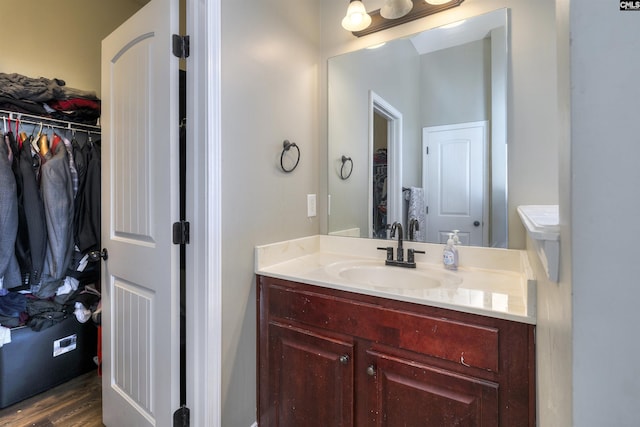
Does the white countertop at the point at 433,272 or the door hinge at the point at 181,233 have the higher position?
the door hinge at the point at 181,233

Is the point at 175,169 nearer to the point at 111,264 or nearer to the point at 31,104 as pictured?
the point at 111,264

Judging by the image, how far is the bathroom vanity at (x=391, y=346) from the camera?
0.82 metres

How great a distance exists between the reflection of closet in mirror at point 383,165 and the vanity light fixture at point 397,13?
0.33 meters

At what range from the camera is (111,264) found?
1.44 metres

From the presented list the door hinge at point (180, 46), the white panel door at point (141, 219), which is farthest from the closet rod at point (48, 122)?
the door hinge at point (180, 46)

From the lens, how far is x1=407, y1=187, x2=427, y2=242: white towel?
147cm

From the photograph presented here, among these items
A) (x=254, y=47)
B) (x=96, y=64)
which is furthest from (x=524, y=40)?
(x=96, y=64)

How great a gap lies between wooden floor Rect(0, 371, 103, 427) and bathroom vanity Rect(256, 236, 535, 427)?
1041mm

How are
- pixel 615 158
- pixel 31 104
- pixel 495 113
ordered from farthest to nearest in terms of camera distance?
pixel 31 104, pixel 495 113, pixel 615 158

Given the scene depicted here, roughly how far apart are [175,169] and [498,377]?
4.33 ft

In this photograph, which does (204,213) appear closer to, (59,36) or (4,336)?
(4,336)

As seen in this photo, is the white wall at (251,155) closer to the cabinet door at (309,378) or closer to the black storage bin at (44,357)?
the cabinet door at (309,378)

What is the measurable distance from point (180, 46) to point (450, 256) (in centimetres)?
147

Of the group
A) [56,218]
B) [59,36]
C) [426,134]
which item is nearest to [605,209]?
[426,134]
